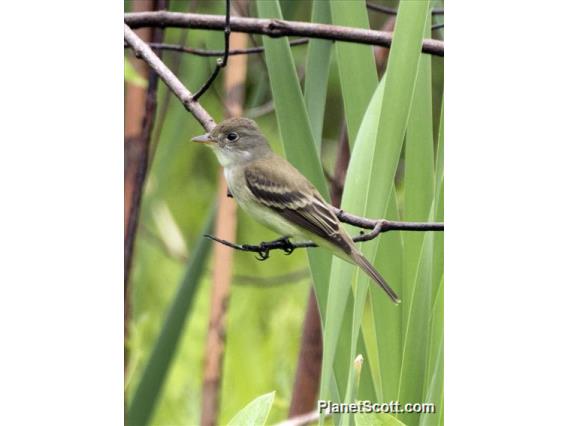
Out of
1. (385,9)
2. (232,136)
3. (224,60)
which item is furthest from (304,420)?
(385,9)

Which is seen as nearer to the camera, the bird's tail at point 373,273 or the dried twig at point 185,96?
the bird's tail at point 373,273

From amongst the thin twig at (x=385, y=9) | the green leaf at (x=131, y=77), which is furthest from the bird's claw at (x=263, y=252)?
the thin twig at (x=385, y=9)

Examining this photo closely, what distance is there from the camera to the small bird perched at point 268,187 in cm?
161

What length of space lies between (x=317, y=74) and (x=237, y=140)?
201 mm

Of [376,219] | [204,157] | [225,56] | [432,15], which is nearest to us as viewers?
[376,219]

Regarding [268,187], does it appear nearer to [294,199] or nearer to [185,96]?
[294,199]

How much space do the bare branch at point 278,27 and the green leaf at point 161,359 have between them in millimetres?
418

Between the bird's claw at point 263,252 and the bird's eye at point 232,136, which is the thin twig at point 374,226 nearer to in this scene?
the bird's claw at point 263,252

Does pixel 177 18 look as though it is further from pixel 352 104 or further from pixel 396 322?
pixel 396 322

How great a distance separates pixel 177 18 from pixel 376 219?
53 centimetres

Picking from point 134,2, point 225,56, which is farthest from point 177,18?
point 225,56

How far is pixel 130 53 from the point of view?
1.80 m

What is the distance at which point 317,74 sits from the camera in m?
1.63

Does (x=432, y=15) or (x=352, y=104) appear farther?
(x=432, y=15)
